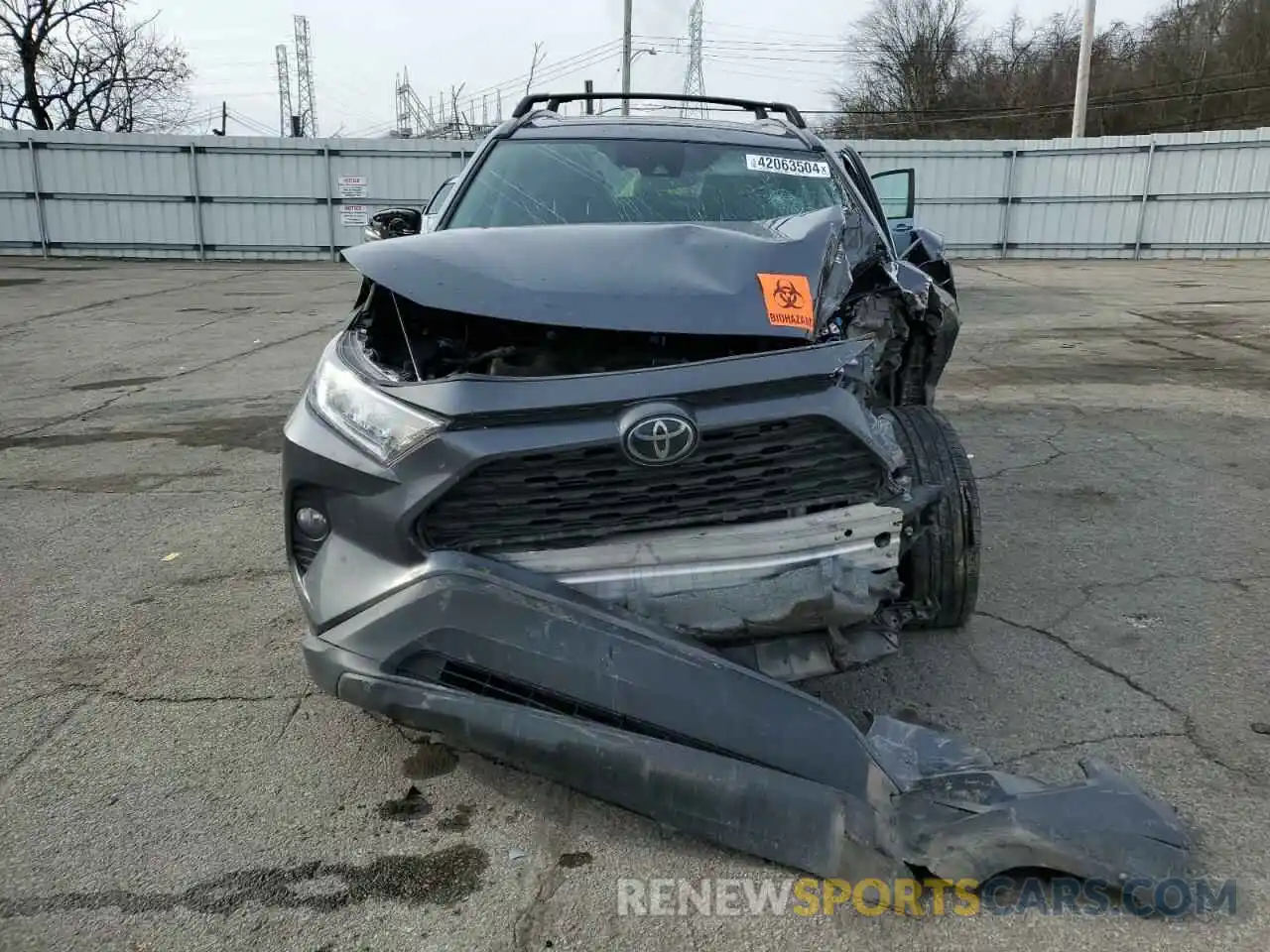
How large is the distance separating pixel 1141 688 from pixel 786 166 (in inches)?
96.0

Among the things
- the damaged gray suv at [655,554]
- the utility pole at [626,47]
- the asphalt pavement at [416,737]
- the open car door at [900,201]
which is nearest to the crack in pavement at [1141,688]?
the asphalt pavement at [416,737]

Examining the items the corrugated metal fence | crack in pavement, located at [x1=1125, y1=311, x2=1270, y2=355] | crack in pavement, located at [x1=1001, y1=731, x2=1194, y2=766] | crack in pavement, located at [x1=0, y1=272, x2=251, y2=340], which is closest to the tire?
crack in pavement, located at [x1=1001, y1=731, x2=1194, y2=766]

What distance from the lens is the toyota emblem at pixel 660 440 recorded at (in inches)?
83.4

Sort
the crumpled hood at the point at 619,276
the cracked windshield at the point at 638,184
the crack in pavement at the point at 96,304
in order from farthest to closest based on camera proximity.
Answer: the crack in pavement at the point at 96,304
the cracked windshield at the point at 638,184
the crumpled hood at the point at 619,276

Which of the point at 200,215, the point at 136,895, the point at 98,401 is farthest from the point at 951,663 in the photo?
the point at 200,215

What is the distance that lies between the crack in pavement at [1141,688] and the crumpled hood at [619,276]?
1604 mm

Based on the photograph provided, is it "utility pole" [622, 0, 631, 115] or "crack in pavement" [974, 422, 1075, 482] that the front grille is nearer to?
"crack in pavement" [974, 422, 1075, 482]

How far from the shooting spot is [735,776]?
205cm

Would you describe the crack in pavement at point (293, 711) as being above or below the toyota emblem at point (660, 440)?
below

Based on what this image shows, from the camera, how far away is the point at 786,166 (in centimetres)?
402

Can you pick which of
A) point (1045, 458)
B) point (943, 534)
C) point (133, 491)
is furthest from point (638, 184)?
point (133, 491)

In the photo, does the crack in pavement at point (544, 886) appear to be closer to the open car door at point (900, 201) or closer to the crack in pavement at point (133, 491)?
the crack in pavement at point (133, 491)

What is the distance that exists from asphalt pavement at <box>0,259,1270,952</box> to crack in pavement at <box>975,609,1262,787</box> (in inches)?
0.4

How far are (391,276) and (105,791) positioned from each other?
1550 mm
